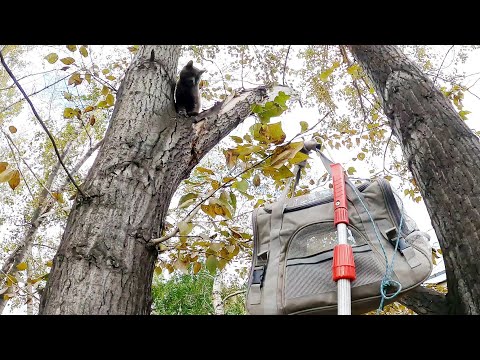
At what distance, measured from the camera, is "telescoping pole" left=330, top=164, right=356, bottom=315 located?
2.81 ft

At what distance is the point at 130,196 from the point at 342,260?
0.60m

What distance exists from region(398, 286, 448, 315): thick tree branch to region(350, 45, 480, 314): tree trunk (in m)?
0.11

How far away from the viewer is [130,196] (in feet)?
3.59

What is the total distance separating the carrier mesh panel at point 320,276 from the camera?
0.94 metres

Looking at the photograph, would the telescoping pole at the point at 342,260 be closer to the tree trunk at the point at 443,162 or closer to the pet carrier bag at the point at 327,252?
the pet carrier bag at the point at 327,252

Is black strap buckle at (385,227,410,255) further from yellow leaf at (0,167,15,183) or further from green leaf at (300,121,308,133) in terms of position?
yellow leaf at (0,167,15,183)

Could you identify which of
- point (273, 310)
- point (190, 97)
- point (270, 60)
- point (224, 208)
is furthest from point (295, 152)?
point (270, 60)

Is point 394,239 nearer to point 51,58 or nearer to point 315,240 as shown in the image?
point 315,240

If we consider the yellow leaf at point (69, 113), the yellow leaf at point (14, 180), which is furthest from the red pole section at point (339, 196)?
the yellow leaf at point (69, 113)

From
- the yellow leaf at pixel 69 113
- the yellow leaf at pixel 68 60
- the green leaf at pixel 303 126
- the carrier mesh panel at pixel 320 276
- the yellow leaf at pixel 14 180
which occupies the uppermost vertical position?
the yellow leaf at pixel 68 60

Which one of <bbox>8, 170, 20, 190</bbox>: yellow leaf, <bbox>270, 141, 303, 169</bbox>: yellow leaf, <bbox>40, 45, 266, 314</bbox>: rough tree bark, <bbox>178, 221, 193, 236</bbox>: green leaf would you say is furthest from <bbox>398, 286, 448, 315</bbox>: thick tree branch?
<bbox>8, 170, 20, 190</bbox>: yellow leaf

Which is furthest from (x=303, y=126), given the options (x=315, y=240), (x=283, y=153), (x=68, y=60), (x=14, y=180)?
(x=68, y=60)
